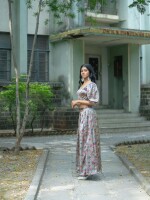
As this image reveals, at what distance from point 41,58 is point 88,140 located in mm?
12481

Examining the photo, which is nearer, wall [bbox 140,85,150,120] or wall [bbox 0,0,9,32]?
wall [bbox 0,0,9,32]

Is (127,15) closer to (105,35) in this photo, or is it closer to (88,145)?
(105,35)

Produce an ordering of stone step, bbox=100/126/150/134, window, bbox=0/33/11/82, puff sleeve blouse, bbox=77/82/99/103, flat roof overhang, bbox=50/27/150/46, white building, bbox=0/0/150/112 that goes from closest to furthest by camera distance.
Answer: puff sleeve blouse, bbox=77/82/99/103, flat roof overhang, bbox=50/27/150/46, stone step, bbox=100/126/150/134, white building, bbox=0/0/150/112, window, bbox=0/33/11/82

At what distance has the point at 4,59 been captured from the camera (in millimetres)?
18750

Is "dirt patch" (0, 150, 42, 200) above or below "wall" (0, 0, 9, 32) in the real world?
below

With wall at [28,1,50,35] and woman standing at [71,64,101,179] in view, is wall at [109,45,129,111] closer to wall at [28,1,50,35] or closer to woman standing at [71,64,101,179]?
wall at [28,1,50,35]

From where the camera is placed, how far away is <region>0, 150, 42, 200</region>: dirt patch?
22.4ft

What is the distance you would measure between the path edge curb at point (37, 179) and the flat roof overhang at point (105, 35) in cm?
814

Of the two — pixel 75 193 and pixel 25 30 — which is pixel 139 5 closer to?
pixel 75 193

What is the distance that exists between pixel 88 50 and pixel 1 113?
5.90 m

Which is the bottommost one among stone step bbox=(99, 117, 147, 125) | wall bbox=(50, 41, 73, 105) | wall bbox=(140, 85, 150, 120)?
stone step bbox=(99, 117, 147, 125)

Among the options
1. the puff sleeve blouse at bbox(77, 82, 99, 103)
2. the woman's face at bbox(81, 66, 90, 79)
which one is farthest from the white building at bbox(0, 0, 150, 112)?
the puff sleeve blouse at bbox(77, 82, 99, 103)

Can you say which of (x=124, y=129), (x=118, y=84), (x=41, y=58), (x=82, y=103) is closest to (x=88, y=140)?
(x=82, y=103)

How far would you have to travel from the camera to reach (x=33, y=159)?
9.86m
